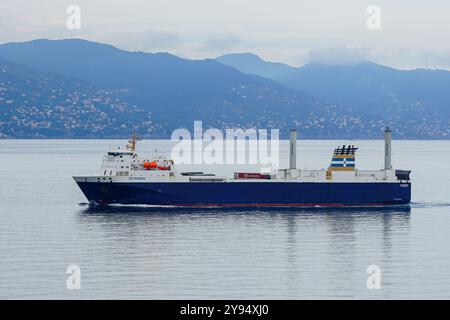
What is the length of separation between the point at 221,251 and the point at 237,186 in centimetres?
2677

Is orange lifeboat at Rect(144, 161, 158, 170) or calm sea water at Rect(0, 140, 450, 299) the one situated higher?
orange lifeboat at Rect(144, 161, 158, 170)

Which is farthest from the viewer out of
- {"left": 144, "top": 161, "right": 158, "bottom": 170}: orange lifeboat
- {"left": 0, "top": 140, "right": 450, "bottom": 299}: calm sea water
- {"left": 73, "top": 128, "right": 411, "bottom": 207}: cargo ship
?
{"left": 144, "top": 161, "right": 158, "bottom": 170}: orange lifeboat

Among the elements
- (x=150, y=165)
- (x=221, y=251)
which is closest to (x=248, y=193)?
(x=150, y=165)

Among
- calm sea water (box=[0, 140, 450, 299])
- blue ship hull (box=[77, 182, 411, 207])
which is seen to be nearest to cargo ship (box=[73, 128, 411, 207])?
blue ship hull (box=[77, 182, 411, 207])

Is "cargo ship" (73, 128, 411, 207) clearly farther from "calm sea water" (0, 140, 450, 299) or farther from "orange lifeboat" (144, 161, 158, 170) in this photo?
"calm sea water" (0, 140, 450, 299)

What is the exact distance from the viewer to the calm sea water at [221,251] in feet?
155

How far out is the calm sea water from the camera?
4731 cm

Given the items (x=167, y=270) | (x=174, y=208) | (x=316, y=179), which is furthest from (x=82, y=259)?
(x=316, y=179)

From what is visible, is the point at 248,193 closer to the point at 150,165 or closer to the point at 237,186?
the point at 237,186

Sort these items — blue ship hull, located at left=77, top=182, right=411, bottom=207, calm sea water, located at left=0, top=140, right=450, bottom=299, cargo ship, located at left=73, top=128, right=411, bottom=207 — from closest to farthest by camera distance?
1. calm sea water, located at left=0, top=140, right=450, bottom=299
2. cargo ship, located at left=73, top=128, right=411, bottom=207
3. blue ship hull, located at left=77, top=182, right=411, bottom=207

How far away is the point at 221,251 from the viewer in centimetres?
5938

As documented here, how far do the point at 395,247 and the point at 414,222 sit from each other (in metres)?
15.5

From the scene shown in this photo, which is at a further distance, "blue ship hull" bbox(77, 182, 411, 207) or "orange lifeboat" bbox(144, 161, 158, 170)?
"orange lifeboat" bbox(144, 161, 158, 170)
